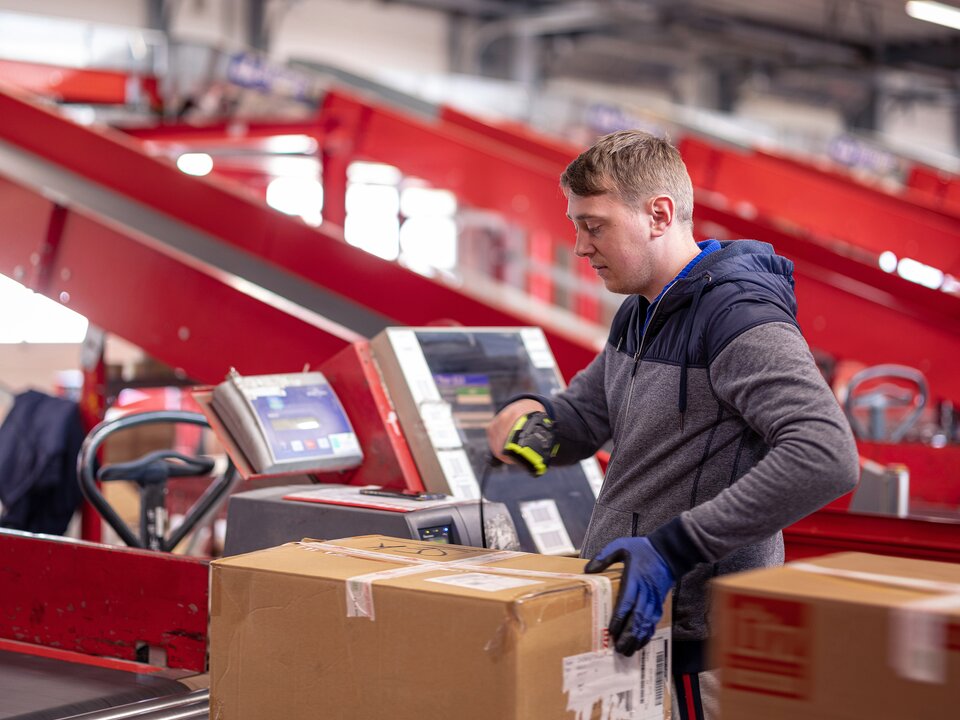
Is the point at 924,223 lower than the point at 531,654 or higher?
higher

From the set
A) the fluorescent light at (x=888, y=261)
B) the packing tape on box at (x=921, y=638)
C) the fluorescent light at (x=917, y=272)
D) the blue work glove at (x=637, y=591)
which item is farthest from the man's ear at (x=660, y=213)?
the fluorescent light at (x=888, y=261)

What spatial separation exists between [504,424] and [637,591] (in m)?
0.57

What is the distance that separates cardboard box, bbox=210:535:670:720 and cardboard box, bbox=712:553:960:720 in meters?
0.24

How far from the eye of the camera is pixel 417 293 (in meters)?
4.25

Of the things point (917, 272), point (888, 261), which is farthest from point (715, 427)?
point (917, 272)

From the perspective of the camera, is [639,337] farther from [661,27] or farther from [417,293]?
[661,27]

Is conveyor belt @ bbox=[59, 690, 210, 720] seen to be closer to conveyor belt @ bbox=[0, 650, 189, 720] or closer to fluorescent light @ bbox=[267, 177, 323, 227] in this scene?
conveyor belt @ bbox=[0, 650, 189, 720]

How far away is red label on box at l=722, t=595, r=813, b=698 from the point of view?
1445 millimetres

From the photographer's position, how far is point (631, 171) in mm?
1951

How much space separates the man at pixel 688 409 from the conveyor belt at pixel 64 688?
102 centimetres

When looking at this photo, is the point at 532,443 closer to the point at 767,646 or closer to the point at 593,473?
the point at 767,646

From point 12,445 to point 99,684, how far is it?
5.61 feet

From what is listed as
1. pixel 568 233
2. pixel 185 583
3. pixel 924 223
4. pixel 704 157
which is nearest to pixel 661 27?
pixel 704 157

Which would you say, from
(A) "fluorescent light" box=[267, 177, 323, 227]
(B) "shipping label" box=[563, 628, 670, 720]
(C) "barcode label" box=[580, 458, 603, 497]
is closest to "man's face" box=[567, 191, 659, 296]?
(B) "shipping label" box=[563, 628, 670, 720]
